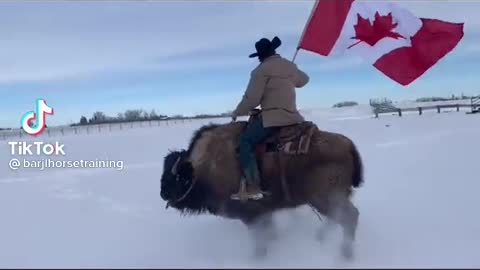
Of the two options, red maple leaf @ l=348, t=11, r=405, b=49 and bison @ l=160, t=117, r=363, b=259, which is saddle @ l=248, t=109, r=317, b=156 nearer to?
bison @ l=160, t=117, r=363, b=259

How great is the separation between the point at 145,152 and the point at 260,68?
15463 mm

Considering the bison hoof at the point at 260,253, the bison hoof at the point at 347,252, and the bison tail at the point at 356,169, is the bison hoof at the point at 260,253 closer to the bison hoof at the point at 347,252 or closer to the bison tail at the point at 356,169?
the bison hoof at the point at 347,252

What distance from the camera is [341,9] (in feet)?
23.9

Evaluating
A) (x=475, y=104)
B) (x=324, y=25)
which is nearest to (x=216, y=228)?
(x=324, y=25)

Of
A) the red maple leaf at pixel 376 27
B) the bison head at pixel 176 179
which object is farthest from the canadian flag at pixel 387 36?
the bison head at pixel 176 179

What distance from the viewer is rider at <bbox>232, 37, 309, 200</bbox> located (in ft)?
20.4

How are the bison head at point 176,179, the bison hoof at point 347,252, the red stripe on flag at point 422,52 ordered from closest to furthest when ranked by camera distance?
the bison hoof at point 347,252
the bison head at point 176,179
the red stripe on flag at point 422,52

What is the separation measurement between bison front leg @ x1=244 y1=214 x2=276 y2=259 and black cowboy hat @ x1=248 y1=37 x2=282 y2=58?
1947 mm

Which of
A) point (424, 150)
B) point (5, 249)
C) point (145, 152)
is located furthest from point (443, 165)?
point (145, 152)

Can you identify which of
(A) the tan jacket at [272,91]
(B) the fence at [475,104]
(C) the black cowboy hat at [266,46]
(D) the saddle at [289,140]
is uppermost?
(B) the fence at [475,104]

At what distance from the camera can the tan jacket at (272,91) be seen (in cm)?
625

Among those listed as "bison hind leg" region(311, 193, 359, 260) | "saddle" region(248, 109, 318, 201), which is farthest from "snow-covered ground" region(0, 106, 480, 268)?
"saddle" region(248, 109, 318, 201)

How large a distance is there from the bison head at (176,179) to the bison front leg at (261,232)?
88 centimetres

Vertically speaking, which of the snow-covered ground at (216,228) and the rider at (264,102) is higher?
the rider at (264,102)
